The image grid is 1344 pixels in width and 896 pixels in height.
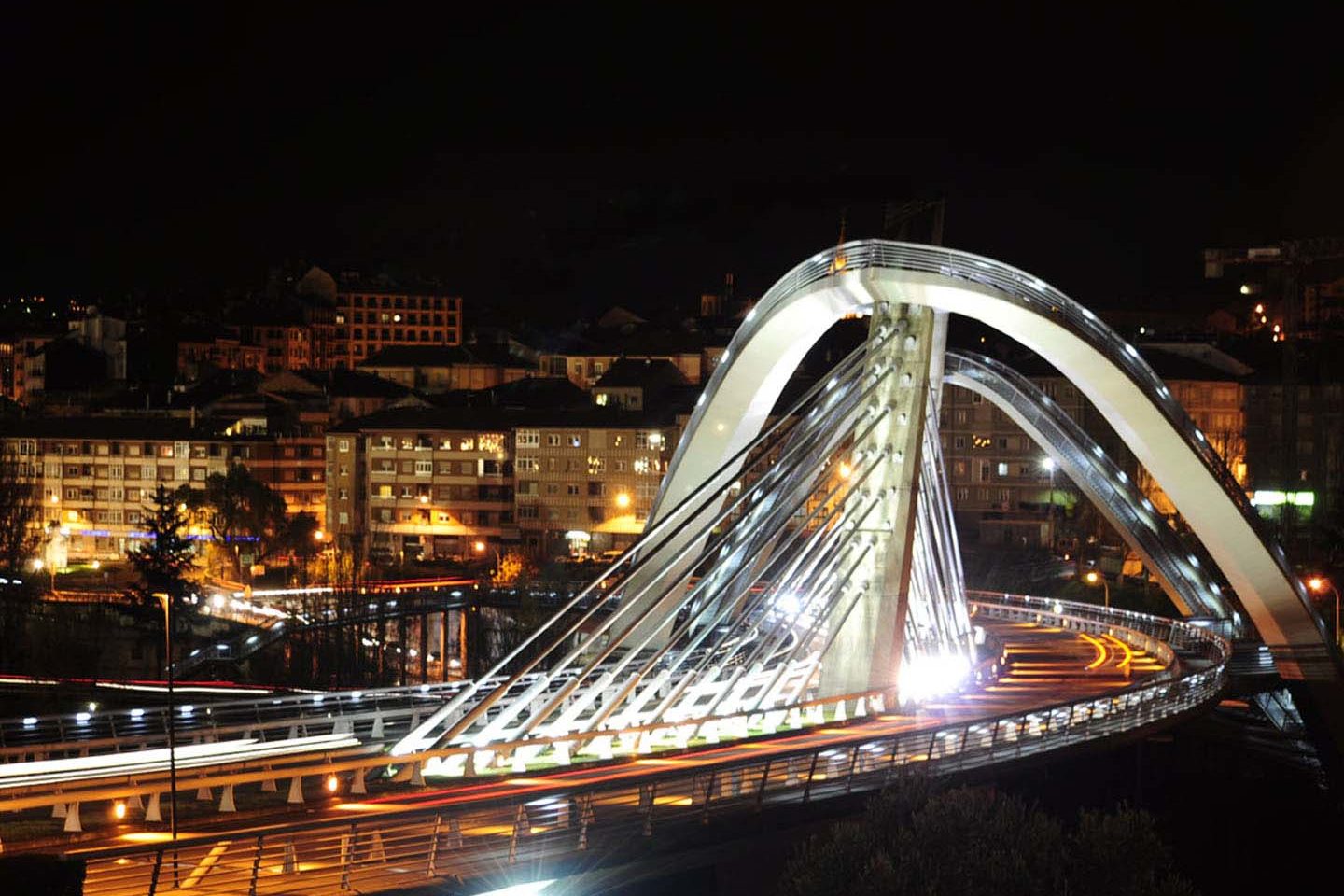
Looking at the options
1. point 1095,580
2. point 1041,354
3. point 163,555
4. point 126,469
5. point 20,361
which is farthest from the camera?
point 20,361

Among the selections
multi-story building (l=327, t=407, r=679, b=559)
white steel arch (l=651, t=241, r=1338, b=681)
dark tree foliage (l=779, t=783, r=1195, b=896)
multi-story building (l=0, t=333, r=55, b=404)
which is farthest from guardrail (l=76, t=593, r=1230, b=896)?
multi-story building (l=0, t=333, r=55, b=404)

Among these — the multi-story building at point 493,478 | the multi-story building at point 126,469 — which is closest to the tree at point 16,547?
the multi-story building at point 126,469

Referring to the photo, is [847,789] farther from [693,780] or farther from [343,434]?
[343,434]

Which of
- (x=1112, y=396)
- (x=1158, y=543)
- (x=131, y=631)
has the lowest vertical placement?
(x=131, y=631)

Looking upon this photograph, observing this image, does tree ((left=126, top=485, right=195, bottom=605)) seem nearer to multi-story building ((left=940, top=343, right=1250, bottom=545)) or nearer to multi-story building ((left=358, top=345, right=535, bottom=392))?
multi-story building ((left=358, top=345, right=535, bottom=392))

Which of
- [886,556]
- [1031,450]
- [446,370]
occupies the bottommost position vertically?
[886,556]

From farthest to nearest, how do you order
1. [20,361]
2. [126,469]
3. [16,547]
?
[20,361] < [126,469] < [16,547]

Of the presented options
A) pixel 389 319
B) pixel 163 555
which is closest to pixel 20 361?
pixel 389 319

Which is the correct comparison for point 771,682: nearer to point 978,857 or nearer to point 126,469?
point 978,857

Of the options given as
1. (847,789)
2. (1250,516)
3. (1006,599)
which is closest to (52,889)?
(847,789)
